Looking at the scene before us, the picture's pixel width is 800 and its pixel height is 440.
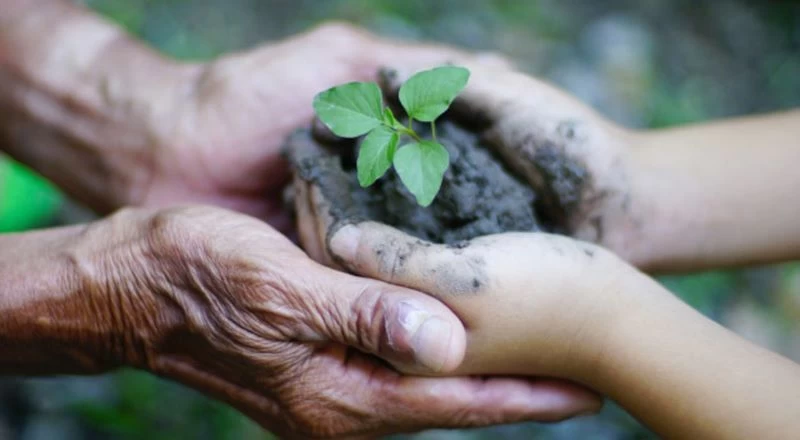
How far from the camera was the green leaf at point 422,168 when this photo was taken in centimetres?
122

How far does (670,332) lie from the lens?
1272 millimetres

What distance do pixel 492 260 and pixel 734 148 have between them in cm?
71

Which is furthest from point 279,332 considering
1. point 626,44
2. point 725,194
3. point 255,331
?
point 626,44

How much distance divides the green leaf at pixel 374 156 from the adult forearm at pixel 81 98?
0.86 meters

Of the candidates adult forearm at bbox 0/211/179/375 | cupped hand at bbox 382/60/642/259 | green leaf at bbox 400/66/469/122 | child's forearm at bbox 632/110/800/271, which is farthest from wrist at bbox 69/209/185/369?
child's forearm at bbox 632/110/800/271

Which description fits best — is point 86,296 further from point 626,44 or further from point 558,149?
point 626,44

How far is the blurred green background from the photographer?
8.63ft

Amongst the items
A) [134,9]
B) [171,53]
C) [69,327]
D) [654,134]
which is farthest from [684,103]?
[69,327]

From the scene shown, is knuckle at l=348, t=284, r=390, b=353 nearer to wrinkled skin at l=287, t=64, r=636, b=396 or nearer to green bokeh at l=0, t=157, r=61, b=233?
wrinkled skin at l=287, t=64, r=636, b=396

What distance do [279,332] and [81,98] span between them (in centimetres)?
107

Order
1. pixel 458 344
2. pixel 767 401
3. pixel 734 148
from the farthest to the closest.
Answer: pixel 734 148, pixel 458 344, pixel 767 401

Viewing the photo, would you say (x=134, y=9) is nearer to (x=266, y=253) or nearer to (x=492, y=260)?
(x=266, y=253)

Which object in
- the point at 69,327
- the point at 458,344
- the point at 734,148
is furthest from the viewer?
the point at 734,148

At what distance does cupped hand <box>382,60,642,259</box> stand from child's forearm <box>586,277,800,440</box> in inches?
9.9
